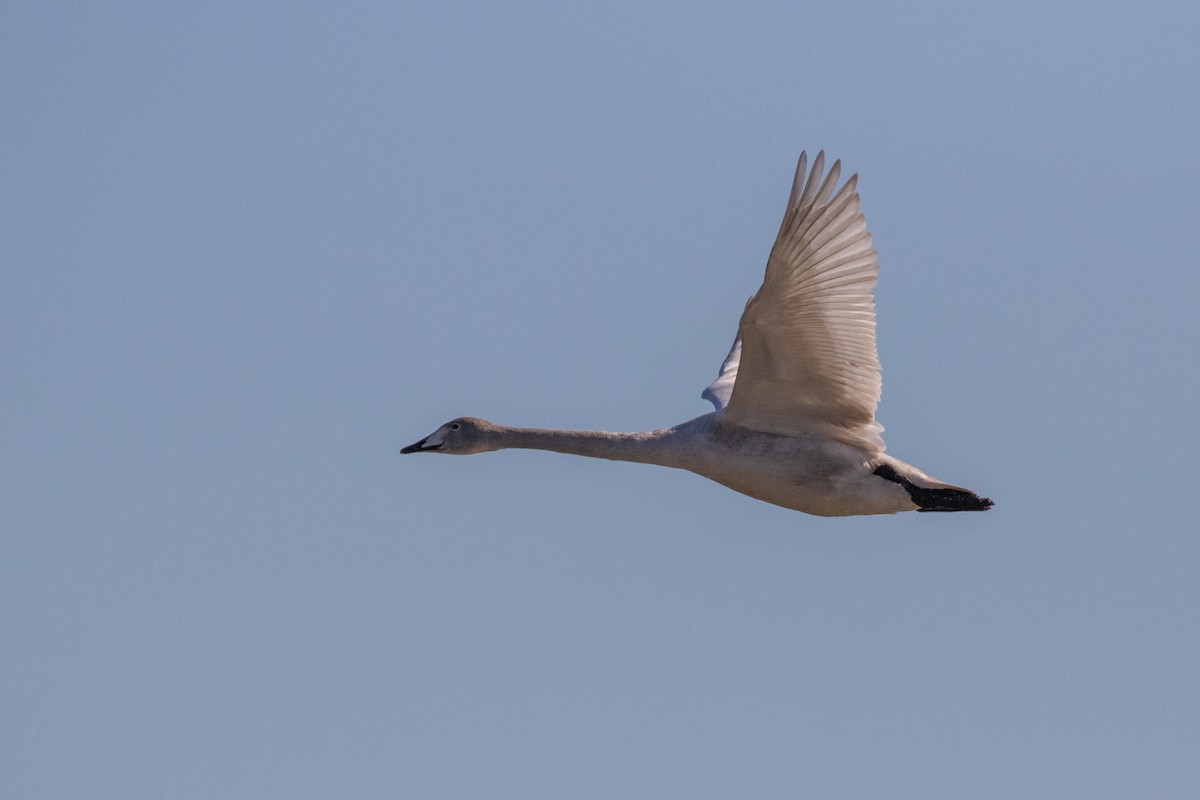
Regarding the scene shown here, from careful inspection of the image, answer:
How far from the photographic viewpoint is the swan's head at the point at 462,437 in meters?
17.5

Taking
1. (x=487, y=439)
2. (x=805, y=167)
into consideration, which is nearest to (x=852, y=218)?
(x=805, y=167)

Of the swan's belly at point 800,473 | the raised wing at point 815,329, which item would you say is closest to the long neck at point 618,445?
the swan's belly at point 800,473

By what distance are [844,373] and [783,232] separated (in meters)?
1.64

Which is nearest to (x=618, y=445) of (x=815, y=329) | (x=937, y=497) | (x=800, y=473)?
(x=800, y=473)

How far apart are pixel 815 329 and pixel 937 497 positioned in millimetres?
2072

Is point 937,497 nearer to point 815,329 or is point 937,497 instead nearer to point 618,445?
point 815,329

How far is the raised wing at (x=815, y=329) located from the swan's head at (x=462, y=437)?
8.54 ft

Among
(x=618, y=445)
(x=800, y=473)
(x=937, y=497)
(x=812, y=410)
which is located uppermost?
(x=812, y=410)

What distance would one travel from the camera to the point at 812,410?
1636cm

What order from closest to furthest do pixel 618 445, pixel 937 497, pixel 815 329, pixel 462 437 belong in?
pixel 815 329
pixel 618 445
pixel 937 497
pixel 462 437

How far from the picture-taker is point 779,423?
16.3 m

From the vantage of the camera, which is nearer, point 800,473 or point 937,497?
point 800,473

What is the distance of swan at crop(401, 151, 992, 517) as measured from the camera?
15492 mm

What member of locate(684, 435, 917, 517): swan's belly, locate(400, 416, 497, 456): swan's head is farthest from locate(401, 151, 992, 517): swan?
locate(400, 416, 497, 456): swan's head
